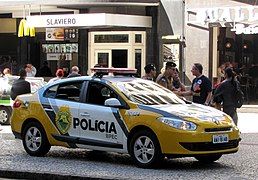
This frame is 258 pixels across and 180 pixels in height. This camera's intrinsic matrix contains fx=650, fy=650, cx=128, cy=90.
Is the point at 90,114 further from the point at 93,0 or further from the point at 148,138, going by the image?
the point at 93,0

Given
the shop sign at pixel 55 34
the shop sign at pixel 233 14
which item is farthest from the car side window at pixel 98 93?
the shop sign at pixel 55 34

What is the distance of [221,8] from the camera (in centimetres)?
2378

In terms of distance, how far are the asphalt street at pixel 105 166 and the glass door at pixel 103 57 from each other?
1301 centimetres

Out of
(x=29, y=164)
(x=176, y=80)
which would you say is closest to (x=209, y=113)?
(x=29, y=164)

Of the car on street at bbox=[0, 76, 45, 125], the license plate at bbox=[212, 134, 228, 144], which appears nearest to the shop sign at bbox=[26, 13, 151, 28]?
the car on street at bbox=[0, 76, 45, 125]

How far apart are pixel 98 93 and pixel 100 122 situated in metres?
0.64

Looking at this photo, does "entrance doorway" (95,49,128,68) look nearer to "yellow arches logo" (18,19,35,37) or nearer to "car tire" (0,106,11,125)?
"yellow arches logo" (18,19,35,37)

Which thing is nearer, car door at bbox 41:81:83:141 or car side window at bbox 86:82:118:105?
car side window at bbox 86:82:118:105

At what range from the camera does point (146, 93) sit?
11656 mm

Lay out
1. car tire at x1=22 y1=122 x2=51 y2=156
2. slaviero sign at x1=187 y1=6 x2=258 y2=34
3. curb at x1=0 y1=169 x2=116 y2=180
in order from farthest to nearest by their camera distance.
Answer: slaviero sign at x1=187 y1=6 x2=258 y2=34
car tire at x1=22 y1=122 x2=51 y2=156
curb at x1=0 y1=169 x2=116 y2=180

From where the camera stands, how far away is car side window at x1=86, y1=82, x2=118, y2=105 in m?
11.7

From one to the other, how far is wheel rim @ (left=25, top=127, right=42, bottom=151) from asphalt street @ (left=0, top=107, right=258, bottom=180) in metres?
0.21

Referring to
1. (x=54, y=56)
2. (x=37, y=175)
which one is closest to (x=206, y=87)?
(x=37, y=175)

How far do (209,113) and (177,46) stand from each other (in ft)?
47.1
